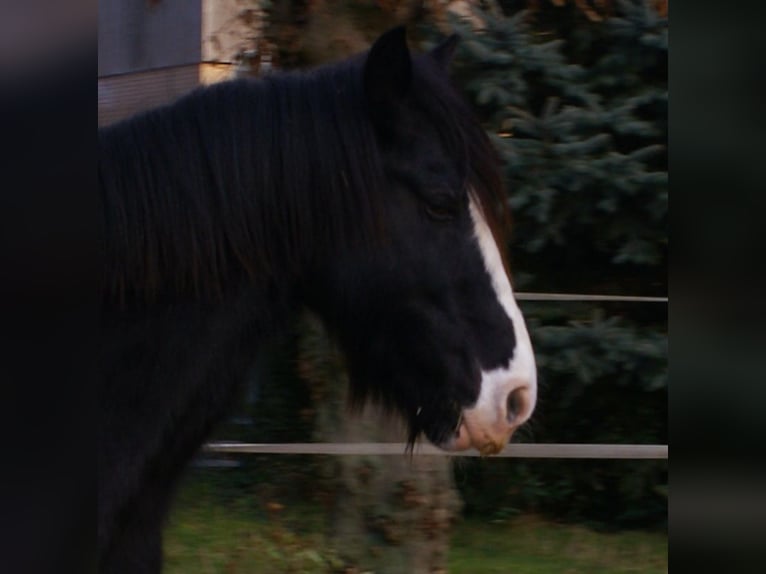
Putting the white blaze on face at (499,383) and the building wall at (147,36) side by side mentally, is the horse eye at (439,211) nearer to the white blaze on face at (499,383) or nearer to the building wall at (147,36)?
the white blaze on face at (499,383)

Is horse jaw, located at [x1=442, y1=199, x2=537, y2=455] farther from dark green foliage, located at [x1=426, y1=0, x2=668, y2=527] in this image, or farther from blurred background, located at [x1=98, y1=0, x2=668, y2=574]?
dark green foliage, located at [x1=426, y1=0, x2=668, y2=527]

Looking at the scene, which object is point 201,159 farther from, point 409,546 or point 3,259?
point 409,546

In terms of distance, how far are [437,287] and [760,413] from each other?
49.4 inches

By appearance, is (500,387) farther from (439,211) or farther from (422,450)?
(422,450)

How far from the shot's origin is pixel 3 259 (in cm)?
138

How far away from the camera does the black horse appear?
2504 millimetres

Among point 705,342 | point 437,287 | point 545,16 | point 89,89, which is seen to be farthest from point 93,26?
point 545,16

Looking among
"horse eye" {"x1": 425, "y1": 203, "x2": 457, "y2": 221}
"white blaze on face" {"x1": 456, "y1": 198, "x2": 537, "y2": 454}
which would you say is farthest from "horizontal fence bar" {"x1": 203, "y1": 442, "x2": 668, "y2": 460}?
"horse eye" {"x1": 425, "y1": 203, "x2": 457, "y2": 221}

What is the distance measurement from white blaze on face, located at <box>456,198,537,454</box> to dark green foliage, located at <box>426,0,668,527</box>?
2.98m

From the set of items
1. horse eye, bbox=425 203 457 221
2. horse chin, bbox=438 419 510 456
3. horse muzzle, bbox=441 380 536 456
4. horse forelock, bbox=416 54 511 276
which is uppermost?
horse forelock, bbox=416 54 511 276

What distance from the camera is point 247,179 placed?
8.61 feet

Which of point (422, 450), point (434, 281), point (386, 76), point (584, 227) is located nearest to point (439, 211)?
point (434, 281)

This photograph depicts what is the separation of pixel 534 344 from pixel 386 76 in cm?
321

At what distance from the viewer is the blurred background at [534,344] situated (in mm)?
4973
